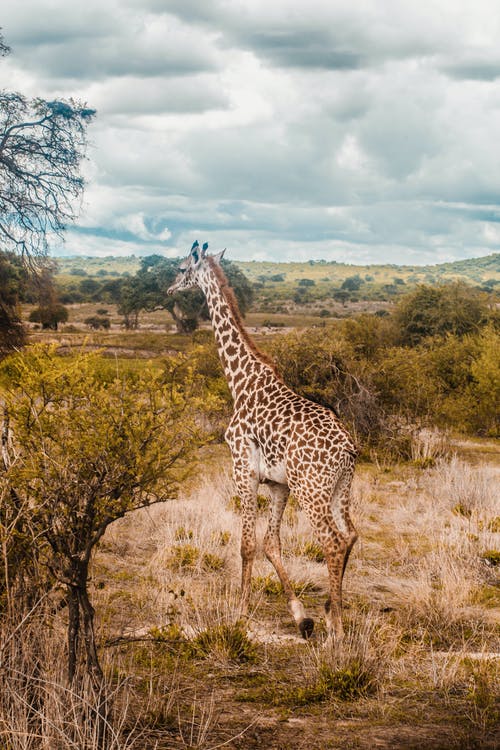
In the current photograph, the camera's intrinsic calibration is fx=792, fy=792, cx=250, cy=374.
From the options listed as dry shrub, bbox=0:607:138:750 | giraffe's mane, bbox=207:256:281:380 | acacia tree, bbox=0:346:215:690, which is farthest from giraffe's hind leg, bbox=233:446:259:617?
dry shrub, bbox=0:607:138:750

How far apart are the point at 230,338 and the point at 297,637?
3.33 meters

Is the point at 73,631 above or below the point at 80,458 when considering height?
below

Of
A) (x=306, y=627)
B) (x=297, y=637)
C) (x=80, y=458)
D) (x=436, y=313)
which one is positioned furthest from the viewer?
(x=436, y=313)

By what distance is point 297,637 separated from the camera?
725cm

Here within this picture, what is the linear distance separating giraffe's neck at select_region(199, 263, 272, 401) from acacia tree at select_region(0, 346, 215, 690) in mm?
2904

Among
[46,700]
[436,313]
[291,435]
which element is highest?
[436,313]

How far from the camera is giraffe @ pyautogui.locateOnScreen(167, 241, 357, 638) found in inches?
277

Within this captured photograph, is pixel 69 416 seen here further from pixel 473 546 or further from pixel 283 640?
pixel 473 546

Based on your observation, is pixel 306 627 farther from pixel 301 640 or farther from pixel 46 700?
pixel 46 700

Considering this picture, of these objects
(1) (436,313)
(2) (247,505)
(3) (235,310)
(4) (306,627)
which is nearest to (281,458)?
(2) (247,505)

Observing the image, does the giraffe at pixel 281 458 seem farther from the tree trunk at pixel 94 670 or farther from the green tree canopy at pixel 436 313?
the green tree canopy at pixel 436 313

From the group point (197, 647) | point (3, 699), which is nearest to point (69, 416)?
point (3, 699)

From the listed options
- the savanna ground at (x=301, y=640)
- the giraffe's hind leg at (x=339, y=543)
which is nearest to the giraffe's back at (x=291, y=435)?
the giraffe's hind leg at (x=339, y=543)

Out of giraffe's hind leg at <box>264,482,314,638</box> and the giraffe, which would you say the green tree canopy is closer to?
the giraffe
